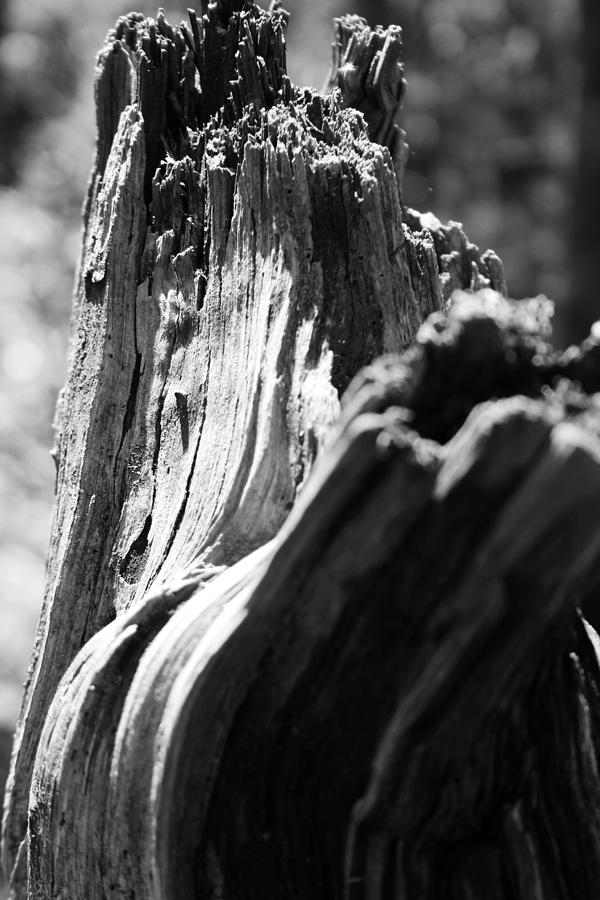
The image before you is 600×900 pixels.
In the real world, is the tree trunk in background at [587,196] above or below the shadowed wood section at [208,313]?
above

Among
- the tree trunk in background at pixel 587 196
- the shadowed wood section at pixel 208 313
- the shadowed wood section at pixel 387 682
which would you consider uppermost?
the tree trunk in background at pixel 587 196

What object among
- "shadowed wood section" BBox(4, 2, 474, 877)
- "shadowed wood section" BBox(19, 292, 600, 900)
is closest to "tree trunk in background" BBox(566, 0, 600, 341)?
"shadowed wood section" BBox(4, 2, 474, 877)

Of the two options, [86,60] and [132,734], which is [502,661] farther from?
[86,60]

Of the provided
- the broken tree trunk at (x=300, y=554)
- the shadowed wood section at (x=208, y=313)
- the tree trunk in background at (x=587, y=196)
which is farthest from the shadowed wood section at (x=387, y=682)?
the tree trunk in background at (x=587, y=196)

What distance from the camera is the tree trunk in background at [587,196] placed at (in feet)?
30.3

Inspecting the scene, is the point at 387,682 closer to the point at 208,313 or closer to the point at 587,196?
the point at 208,313

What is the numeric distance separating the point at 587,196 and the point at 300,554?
29.8ft

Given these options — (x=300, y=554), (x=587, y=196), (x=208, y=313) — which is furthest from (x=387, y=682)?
(x=587, y=196)

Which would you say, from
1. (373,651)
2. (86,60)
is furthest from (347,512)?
(86,60)

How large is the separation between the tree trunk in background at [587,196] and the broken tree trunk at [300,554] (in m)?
7.58

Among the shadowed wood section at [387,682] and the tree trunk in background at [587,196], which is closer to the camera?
the shadowed wood section at [387,682]

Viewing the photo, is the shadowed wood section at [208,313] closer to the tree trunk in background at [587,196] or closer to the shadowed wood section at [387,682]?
the shadowed wood section at [387,682]

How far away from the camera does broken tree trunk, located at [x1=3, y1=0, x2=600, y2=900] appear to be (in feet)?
3.59

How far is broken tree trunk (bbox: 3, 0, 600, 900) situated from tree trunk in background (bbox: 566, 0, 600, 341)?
7.58 meters
